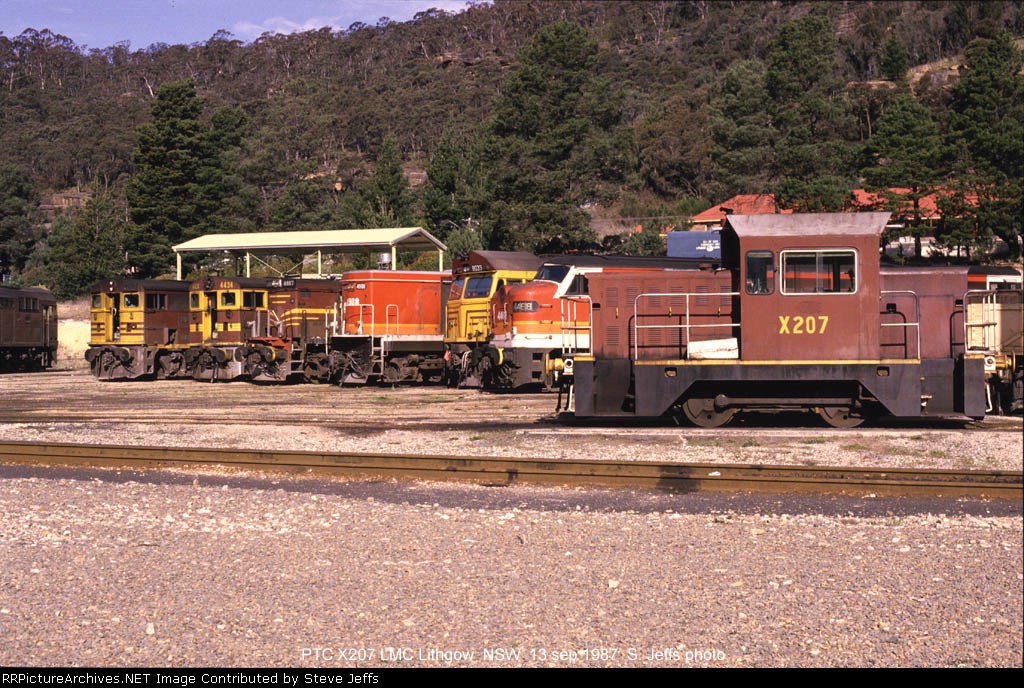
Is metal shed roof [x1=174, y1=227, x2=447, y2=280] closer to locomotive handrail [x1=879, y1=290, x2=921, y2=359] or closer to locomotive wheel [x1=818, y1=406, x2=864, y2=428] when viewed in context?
locomotive wheel [x1=818, y1=406, x2=864, y2=428]

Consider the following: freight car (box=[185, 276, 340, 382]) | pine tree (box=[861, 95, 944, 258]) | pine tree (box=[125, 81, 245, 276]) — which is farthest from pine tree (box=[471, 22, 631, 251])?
pine tree (box=[125, 81, 245, 276])

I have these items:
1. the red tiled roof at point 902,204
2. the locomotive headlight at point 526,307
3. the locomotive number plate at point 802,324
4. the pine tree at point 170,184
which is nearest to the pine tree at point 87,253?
the pine tree at point 170,184

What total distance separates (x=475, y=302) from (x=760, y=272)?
11586mm

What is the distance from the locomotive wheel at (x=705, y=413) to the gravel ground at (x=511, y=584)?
5159 mm

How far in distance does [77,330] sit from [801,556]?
172ft

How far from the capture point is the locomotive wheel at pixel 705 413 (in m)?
14.2

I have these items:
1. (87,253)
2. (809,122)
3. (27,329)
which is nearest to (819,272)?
(27,329)

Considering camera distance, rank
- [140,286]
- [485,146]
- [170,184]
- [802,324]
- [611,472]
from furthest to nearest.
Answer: [170,184] → [485,146] → [140,286] → [802,324] → [611,472]

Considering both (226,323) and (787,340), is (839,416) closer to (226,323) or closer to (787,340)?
(787,340)

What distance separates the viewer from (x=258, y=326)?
31.6 meters

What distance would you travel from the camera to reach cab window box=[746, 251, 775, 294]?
13588mm

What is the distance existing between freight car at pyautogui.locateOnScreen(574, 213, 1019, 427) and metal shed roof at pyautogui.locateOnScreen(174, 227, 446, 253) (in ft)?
61.2

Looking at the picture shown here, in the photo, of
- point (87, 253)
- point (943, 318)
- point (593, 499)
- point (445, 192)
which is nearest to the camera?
point (593, 499)

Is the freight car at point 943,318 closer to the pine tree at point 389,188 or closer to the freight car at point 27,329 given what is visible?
the freight car at point 27,329
